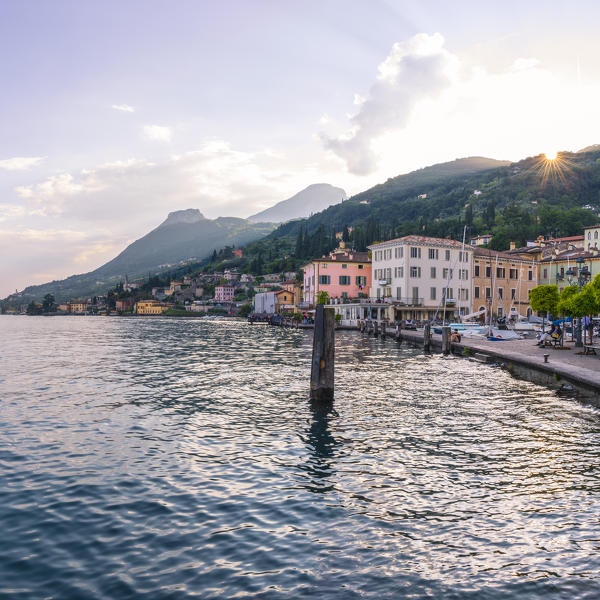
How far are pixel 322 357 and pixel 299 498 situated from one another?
10.3 meters

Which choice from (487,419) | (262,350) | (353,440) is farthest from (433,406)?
(262,350)

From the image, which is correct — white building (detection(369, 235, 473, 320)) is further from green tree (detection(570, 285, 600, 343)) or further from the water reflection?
the water reflection

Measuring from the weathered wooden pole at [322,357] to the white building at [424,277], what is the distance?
201 ft

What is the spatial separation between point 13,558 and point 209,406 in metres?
12.1

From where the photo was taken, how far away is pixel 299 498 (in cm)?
1045

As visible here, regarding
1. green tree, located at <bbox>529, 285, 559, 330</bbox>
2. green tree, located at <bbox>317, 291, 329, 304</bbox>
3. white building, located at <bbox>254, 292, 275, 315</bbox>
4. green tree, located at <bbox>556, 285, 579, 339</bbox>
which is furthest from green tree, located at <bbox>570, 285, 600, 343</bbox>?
white building, located at <bbox>254, 292, 275, 315</bbox>

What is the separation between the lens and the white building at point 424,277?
79875 millimetres

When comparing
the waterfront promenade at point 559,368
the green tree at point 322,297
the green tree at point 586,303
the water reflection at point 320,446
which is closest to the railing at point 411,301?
the green tree at point 322,297

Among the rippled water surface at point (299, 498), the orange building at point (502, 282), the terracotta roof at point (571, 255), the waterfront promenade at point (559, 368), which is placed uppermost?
the terracotta roof at point (571, 255)

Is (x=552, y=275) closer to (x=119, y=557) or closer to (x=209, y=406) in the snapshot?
(x=209, y=406)

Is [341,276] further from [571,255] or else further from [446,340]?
[446,340]

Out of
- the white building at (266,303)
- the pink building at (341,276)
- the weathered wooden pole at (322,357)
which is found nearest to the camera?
the weathered wooden pole at (322,357)

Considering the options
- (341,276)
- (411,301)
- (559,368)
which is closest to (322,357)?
(559,368)

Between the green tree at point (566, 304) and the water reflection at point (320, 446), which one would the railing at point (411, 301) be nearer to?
the green tree at point (566, 304)
